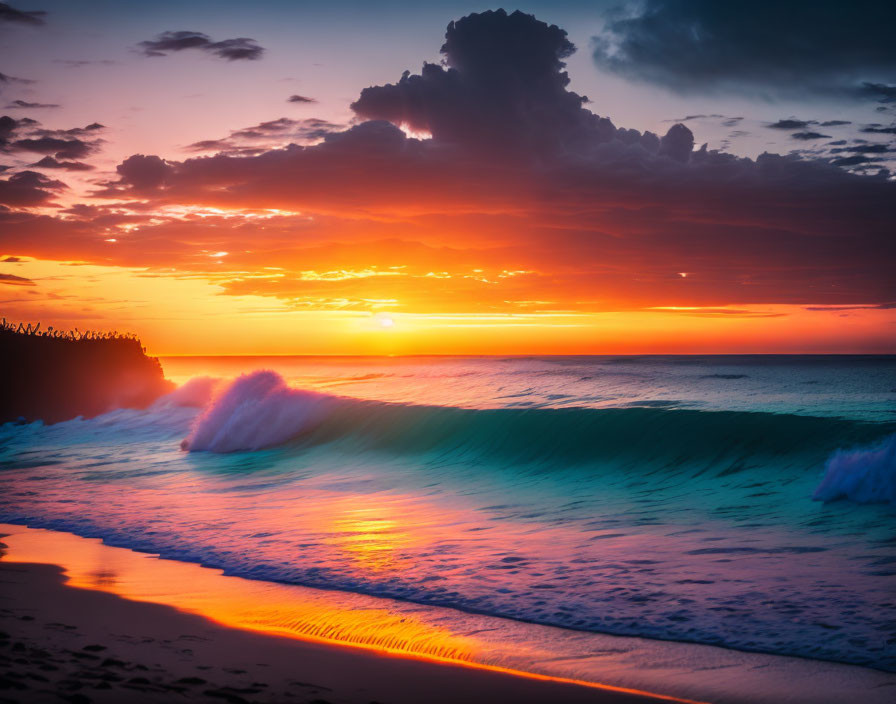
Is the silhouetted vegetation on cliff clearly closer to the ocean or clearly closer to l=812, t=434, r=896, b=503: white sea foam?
the ocean

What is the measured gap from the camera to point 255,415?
70.2 ft

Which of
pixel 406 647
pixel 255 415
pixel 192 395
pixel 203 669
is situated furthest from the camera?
pixel 192 395

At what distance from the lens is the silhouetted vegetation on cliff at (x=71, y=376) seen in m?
26.9

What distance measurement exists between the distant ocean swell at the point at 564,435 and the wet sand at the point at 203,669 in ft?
26.8

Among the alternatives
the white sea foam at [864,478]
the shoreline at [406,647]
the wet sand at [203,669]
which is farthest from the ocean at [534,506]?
the wet sand at [203,669]

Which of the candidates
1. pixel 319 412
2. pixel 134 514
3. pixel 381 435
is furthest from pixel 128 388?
pixel 134 514

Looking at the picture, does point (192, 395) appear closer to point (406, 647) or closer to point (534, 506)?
point (534, 506)

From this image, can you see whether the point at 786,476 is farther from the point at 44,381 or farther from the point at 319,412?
the point at 44,381

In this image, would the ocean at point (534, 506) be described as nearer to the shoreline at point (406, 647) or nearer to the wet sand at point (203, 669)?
the shoreline at point (406, 647)

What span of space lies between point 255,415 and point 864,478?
16088 mm

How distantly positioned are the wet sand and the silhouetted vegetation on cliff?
24.5 metres

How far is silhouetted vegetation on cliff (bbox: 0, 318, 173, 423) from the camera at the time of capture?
26922mm

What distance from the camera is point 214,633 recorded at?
5.47m

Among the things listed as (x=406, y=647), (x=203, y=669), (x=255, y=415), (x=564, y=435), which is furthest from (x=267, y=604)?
(x=255, y=415)
